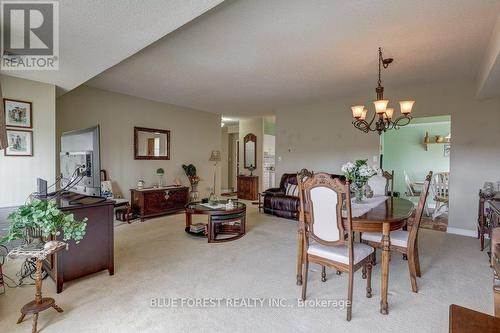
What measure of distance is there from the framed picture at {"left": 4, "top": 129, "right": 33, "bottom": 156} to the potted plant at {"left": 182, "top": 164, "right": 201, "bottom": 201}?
10.8 feet

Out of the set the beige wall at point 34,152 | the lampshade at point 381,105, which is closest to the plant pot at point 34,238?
the beige wall at point 34,152

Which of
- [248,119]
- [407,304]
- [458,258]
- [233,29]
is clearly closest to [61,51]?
[233,29]

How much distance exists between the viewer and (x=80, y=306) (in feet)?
6.95

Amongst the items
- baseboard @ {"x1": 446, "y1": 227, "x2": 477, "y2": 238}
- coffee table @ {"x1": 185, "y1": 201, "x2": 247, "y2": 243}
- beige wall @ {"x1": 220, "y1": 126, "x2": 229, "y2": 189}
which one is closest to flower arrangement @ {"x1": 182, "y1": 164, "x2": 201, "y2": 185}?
coffee table @ {"x1": 185, "y1": 201, "x2": 247, "y2": 243}

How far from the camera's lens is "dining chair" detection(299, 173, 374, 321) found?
6.54ft

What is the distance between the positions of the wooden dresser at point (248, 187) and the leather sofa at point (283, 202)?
207 centimetres

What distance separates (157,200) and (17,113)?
2.70m

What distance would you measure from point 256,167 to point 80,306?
259 inches

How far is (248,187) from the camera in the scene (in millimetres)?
8172

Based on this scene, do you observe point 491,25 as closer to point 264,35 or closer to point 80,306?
point 264,35

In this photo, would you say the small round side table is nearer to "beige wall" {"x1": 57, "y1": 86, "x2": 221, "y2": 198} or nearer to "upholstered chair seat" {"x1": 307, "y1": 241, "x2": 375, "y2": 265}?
"upholstered chair seat" {"x1": 307, "y1": 241, "x2": 375, "y2": 265}

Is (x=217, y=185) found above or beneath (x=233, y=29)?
beneath

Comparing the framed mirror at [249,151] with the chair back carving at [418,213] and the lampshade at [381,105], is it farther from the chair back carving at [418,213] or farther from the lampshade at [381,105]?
the chair back carving at [418,213]

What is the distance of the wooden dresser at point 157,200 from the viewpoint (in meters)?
5.10
